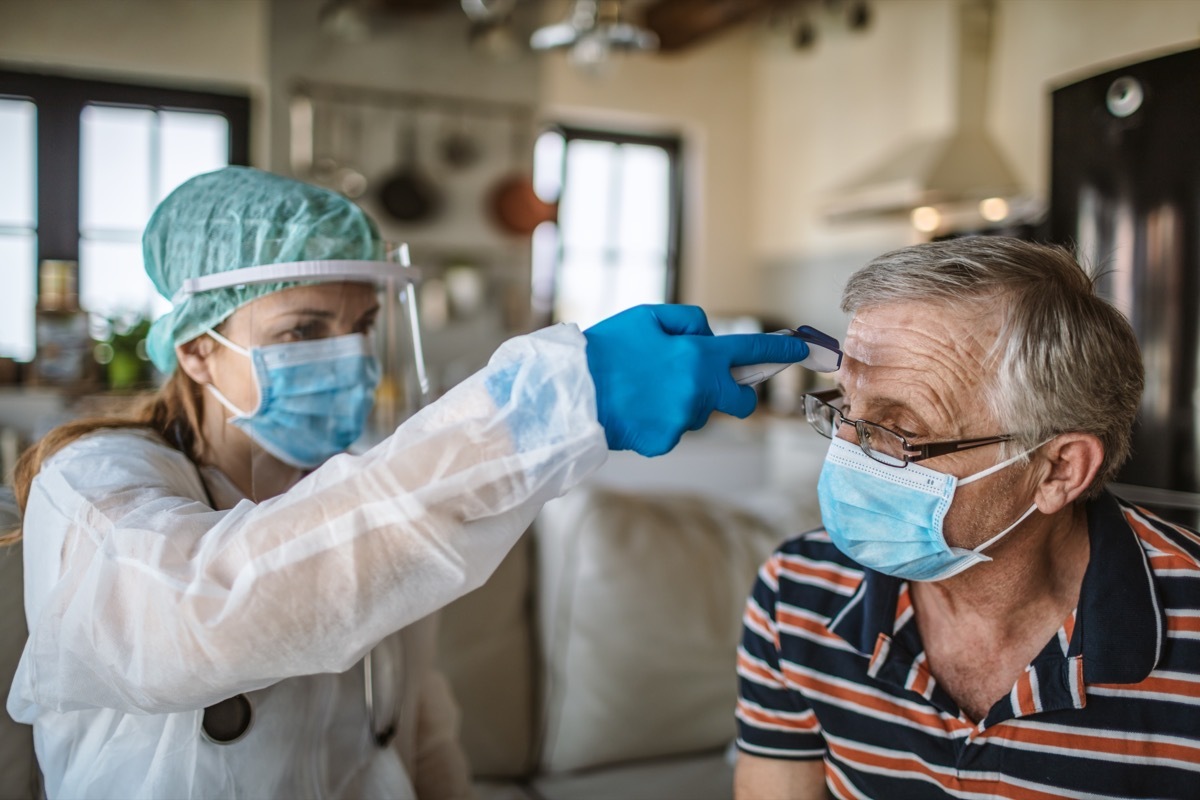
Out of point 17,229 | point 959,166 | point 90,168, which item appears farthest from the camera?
point 90,168

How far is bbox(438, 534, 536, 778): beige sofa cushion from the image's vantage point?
178 cm

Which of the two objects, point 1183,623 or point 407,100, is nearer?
point 1183,623

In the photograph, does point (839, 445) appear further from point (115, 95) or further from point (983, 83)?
point (115, 95)

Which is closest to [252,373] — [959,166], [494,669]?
[494,669]

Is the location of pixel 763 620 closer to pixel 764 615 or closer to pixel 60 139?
pixel 764 615

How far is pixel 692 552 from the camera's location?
1.88m

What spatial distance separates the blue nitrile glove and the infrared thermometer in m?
0.04

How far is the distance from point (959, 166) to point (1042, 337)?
2812mm

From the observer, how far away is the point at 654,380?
2.68 ft

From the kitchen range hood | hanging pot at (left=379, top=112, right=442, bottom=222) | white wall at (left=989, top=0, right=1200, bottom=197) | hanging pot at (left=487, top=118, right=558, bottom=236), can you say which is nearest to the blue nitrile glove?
white wall at (left=989, top=0, right=1200, bottom=197)

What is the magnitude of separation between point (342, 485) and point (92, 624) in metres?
0.25

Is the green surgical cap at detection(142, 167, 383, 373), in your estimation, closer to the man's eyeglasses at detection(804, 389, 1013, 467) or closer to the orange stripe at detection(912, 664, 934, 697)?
the man's eyeglasses at detection(804, 389, 1013, 467)

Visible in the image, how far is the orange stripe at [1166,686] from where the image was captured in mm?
998

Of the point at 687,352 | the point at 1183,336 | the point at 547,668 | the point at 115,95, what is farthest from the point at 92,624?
the point at 115,95
